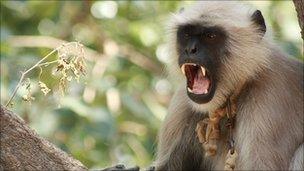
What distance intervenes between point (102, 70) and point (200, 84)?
247cm

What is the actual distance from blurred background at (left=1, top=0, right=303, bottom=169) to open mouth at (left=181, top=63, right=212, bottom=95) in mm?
1179

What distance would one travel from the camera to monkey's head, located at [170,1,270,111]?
5.30 metres

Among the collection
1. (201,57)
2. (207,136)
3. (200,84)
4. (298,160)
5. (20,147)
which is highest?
(201,57)

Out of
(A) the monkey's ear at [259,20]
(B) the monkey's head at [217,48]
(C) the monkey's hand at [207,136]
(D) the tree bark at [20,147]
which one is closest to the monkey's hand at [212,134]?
(C) the monkey's hand at [207,136]

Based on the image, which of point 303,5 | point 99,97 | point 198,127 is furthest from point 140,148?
point 303,5

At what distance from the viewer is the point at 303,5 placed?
193 inches

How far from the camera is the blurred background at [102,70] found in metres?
6.93

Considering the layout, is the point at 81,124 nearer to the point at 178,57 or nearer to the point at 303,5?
the point at 178,57

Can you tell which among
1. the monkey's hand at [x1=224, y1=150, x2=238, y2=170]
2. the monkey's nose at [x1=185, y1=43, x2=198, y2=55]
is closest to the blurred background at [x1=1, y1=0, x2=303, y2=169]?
the monkey's nose at [x1=185, y1=43, x2=198, y2=55]

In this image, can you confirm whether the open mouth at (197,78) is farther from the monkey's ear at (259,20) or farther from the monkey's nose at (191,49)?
the monkey's ear at (259,20)

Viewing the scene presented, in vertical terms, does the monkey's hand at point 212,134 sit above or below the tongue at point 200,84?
below

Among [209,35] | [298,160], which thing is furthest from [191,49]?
[298,160]

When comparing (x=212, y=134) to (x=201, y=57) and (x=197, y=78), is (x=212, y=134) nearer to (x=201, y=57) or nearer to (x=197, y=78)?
(x=197, y=78)

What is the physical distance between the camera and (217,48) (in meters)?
5.43
